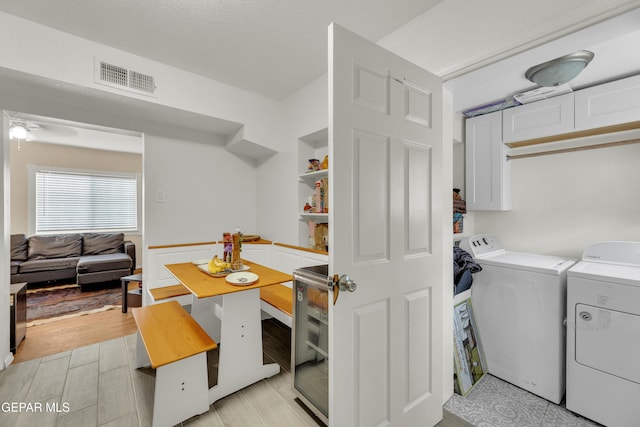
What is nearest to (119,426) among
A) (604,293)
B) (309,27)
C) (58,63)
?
(58,63)

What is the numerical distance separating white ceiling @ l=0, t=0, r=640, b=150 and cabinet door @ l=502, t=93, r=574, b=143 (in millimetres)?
174

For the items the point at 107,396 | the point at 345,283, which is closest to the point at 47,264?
the point at 107,396

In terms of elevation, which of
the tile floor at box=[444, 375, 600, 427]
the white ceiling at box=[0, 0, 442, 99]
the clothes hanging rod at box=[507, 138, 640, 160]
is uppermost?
the white ceiling at box=[0, 0, 442, 99]

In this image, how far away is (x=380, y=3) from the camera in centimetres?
164

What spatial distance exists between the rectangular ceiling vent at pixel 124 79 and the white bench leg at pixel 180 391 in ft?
7.01

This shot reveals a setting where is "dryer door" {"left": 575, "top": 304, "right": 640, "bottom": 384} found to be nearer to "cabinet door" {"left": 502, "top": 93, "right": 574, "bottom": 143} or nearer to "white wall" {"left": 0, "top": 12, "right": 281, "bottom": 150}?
"cabinet door" {"left": 502, "top": 93, "right": 574, "bottom": 143}

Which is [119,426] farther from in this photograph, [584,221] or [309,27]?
[584,221]

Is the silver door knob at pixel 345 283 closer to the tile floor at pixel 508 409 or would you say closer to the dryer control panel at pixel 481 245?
the tile floor at pixel 508 409

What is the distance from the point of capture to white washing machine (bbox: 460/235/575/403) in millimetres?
1810

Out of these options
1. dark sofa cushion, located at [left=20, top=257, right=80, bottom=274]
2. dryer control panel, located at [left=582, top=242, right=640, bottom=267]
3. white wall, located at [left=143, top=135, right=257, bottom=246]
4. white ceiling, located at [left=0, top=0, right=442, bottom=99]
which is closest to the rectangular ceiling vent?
white ceiling, located at [left=0, top=0, right=442, bottom=99]

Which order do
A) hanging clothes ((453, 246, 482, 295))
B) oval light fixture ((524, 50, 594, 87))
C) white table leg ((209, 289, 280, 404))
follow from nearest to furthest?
oval light fixture ((524, 50, 594, 87)) < white table leg ((209, 289, 280, 404)) < hanging clothes ((453, 246, 482, 295))

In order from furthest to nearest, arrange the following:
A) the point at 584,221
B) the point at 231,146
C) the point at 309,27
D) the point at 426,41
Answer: the point at 231,146
the point at 584,221
the point at 309,27
the point at 426,41

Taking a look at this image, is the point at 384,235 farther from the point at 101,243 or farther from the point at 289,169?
the point at 101,243

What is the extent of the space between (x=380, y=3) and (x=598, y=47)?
4.36 feet
